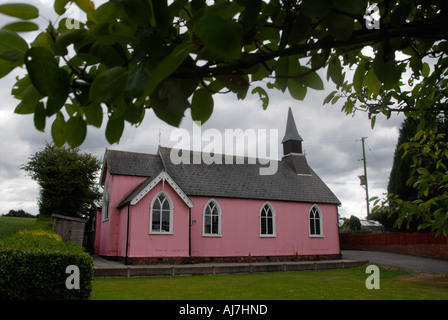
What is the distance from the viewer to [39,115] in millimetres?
1120

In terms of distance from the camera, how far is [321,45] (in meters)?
1.18

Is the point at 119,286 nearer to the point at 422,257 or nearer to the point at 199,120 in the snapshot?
the point at 199,120

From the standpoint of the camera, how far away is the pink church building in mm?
20031

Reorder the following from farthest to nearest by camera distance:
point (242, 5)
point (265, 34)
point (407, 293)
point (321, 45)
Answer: point (407, 293) < point (265, 34) < point (321, 45) < point (242, 5)

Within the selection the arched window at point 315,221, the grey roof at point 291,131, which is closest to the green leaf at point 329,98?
the arched window at point 315,221

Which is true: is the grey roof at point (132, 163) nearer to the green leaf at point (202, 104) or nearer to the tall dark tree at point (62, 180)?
the tall dark tree at point (62, 180)

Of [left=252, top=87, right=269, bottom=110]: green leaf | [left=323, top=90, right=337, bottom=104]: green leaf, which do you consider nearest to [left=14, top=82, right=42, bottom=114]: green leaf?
[left=252, top=87, right=269, bottom=110]: green leaf

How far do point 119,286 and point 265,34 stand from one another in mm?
12247

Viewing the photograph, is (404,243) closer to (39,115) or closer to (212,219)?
(212,219)

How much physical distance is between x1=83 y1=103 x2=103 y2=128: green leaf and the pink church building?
1872cm

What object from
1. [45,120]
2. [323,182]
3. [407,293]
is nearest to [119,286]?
[407,293]

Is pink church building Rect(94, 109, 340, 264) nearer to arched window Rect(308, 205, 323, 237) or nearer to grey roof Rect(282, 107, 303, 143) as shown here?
arched window Rect(308, 205, 323, 237)

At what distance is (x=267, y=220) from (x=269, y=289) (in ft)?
40.9

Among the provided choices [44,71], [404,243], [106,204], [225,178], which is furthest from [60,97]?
[404,243]
